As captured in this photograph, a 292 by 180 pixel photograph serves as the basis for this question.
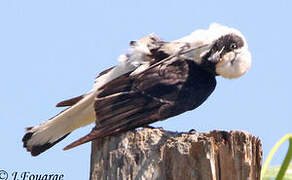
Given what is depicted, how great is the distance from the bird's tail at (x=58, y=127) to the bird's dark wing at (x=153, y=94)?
0.26 metres

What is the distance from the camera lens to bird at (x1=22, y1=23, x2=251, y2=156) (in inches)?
229

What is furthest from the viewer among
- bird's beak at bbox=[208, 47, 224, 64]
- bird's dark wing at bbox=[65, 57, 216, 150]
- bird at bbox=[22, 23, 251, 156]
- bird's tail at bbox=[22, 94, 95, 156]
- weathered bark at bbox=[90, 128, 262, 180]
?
bird's beak at bbox=[208, 47, 224, 64]

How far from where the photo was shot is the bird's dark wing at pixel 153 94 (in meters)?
5.69

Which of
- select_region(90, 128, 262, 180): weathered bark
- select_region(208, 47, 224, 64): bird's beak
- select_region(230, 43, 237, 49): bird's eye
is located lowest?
select_region(90, 128, 262, 180): weathered bark

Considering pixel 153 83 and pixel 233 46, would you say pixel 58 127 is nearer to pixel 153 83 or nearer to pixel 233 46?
pixel 153 83

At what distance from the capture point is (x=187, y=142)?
4.17 meters

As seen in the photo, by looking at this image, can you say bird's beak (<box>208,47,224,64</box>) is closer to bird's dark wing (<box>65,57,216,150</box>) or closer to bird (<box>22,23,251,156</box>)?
bird (<box>22,23,251,156</box>)

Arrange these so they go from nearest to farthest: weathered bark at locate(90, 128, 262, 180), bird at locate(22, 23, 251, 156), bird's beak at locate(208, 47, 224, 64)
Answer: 1. weathered bark at locate(90, 128, 262, 180)
2. bird at locate(22, 23, 251, 156)
3. bird's beak at locate(208, 47, 224, 64)

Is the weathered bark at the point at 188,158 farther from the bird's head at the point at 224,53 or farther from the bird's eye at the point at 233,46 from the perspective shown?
the bird's eye at the point at 233,46

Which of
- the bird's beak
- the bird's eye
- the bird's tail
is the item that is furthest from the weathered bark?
the bird's eye

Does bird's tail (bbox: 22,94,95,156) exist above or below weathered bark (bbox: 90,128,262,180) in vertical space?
above

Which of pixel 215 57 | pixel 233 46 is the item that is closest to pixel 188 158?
pixel 215 57

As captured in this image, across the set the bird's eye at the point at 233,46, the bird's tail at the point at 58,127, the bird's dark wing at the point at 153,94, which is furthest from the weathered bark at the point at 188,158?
the bird's eye at the point at 233,46

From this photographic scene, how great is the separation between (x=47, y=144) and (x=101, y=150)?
4.04ft
